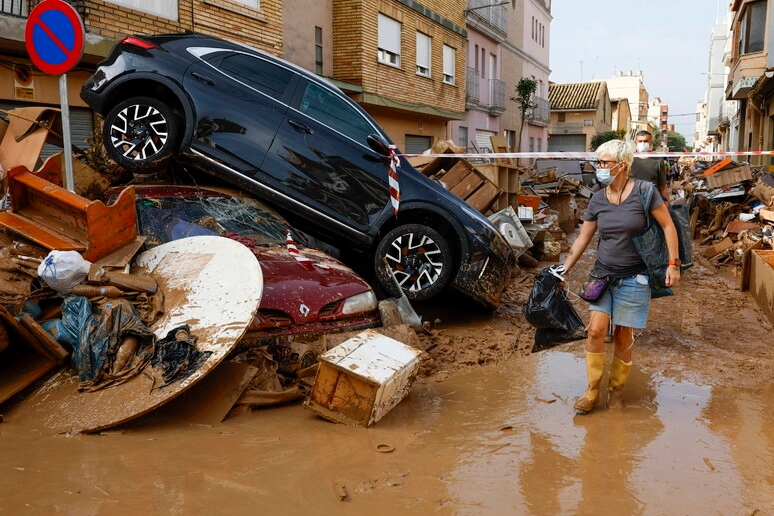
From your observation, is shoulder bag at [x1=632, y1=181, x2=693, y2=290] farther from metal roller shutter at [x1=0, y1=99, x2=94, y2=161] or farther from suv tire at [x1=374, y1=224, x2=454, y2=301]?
metal roller shutter at [x1=0, y1=99, x2=94, y2=161]

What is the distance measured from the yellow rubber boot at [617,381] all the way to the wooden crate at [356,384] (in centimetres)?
152

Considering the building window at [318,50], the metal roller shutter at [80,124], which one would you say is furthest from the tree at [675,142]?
the metal roller shutter at [80,124]

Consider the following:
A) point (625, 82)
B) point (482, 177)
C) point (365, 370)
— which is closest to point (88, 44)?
point (482, 177)

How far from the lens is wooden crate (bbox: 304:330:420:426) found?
422cm

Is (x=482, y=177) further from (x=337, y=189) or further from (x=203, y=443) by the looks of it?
(x=203, y=443)

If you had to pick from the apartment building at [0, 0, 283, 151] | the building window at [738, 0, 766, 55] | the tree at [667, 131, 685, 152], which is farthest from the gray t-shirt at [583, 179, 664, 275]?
the tree at [667, 131, 685, 152]

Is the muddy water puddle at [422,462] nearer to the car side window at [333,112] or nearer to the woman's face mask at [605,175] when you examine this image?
the woman's face mask at [605,175]

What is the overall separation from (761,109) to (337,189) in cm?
2553

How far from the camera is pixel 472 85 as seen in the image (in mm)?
28094

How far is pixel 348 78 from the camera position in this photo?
1797 cm

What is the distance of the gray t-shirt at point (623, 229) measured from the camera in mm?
4570

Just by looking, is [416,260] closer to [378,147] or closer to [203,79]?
[378,147]

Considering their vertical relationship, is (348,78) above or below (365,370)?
above

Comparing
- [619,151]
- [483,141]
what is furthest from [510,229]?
[483,141]
